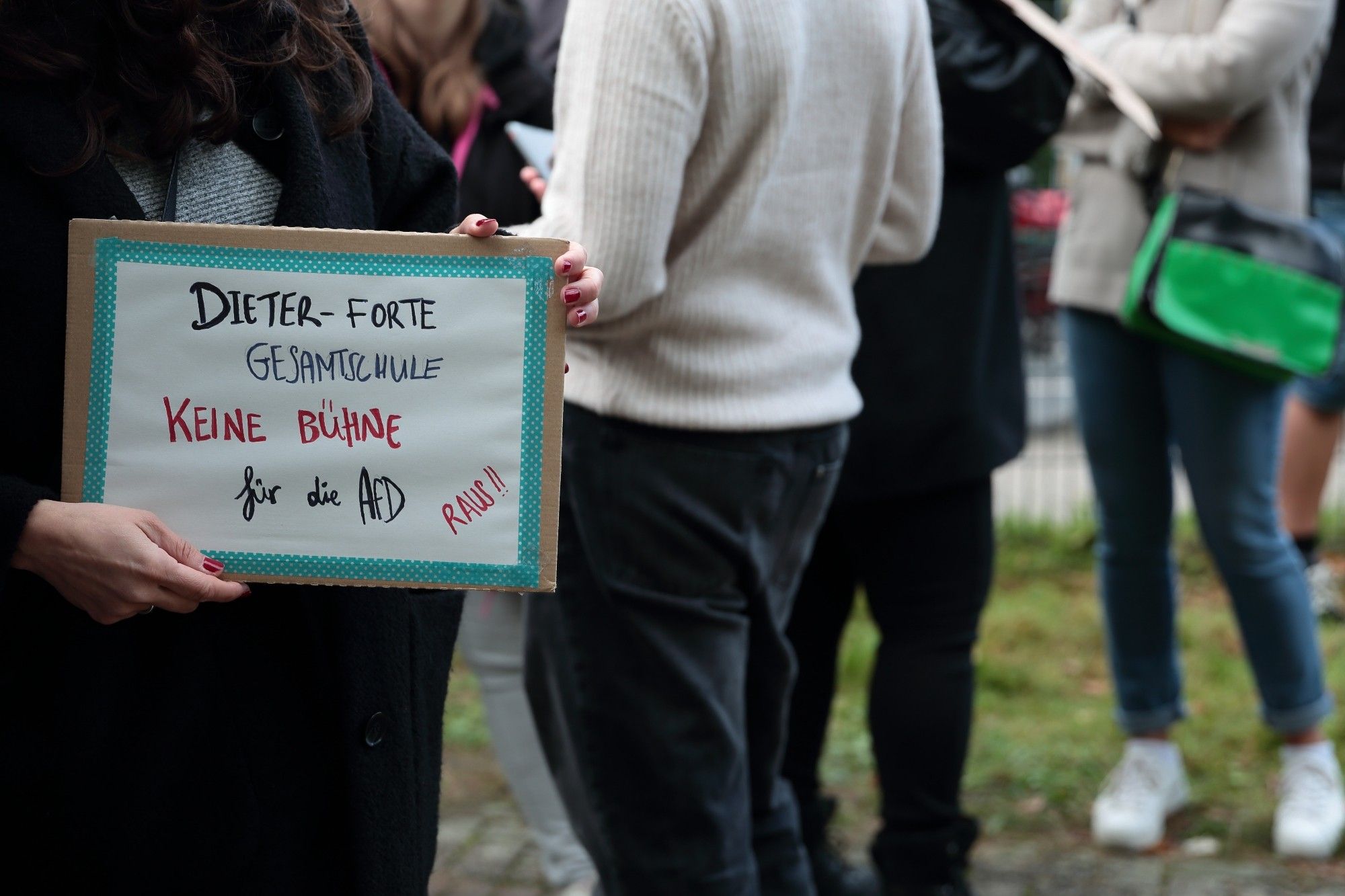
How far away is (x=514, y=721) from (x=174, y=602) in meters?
1.73

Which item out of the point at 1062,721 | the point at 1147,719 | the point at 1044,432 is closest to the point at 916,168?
the point at 1147,719

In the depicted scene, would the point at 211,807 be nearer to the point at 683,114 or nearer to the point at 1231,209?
the point at 683,114

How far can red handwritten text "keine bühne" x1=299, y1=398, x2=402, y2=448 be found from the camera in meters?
1.44

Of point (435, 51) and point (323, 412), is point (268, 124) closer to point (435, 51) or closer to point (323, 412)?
point (323, 412)

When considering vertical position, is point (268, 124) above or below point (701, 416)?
above

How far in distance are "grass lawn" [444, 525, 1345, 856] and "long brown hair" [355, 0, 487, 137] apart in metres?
1.43

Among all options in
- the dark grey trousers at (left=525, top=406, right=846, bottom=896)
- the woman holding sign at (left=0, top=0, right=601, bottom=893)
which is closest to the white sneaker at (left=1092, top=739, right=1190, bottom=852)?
the dark grey trousers at (left=525, top=406, right=846, bottom=896)

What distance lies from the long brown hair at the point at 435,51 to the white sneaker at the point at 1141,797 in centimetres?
201

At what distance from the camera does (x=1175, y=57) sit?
3.08 metres

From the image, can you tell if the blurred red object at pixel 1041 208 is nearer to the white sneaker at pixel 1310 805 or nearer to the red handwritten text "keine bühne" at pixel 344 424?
the white sneaker at pixel 1310 805

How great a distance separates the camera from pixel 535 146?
2.51 meters

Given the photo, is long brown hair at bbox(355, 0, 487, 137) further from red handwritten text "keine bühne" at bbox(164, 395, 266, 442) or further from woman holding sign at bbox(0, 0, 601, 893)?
red handwritten text "keine bühne" at bbox(164, 395, 266, 442)

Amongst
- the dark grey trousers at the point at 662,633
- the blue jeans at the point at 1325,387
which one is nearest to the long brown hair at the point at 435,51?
the dark grey trousers at the point at 662,633

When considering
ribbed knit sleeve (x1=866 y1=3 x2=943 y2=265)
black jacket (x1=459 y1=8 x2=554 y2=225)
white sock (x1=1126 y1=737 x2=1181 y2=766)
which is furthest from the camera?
white sock (x1=1126 y1=737 x2=1181 y2=766)
